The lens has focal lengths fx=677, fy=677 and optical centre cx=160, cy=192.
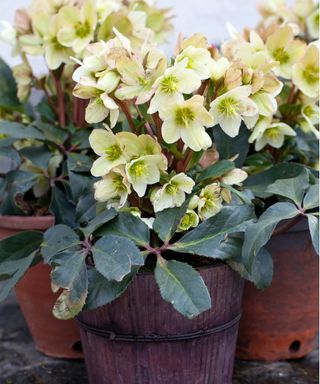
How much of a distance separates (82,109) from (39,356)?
1.90 feet

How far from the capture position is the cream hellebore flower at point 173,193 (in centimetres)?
109

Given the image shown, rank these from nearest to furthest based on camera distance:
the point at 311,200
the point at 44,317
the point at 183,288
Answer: the point at 183,288 < the point at 311,200 < the point at 44,317

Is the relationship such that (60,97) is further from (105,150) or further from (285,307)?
(285,307)

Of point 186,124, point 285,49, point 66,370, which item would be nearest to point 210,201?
point 186,124

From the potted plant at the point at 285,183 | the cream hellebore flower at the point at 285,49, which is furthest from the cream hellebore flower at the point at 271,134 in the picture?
the cream hellebore flower at the point at 285,49

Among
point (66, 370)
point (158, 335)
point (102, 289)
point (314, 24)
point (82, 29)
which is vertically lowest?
point (66, 370)

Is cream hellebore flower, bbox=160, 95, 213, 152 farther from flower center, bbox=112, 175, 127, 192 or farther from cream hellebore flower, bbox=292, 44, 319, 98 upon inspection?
cream hellebore flower, bbox=292, 44, 319, 98

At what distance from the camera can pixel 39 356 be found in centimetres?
156

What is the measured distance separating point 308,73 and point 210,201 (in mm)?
337

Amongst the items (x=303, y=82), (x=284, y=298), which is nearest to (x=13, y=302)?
(x=284, y=298)

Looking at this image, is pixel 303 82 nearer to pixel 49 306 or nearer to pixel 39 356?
pixel 49 306

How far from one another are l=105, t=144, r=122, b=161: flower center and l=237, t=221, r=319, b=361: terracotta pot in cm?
42

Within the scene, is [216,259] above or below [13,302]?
above

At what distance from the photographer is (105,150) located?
1.10 meters
